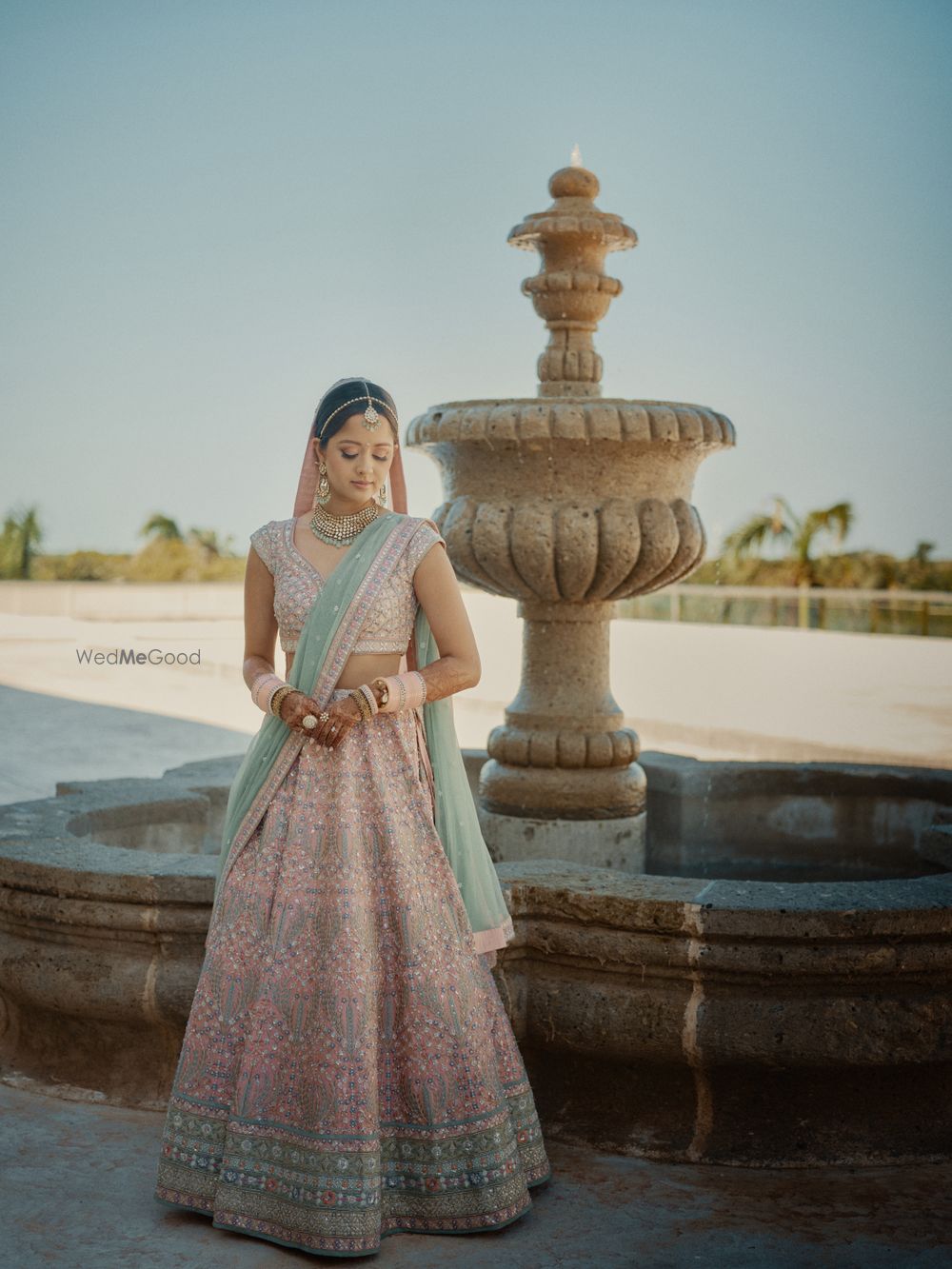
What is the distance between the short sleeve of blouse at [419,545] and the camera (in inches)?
111

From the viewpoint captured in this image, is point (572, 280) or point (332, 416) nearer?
point (332, 416)

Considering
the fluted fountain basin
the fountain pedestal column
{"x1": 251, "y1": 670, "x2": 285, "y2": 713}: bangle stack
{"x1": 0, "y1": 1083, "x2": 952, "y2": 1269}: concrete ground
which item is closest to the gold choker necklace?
{"x1": 251, "y1": 670, "x2": 285, "y2": 713}: bangle stack

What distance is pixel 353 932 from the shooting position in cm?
267

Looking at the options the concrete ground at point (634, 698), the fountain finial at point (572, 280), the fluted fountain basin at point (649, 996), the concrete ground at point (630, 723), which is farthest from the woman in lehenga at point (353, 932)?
the concrete ground at point (634, 698)

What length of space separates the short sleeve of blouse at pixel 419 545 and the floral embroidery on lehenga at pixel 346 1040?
0.31 m

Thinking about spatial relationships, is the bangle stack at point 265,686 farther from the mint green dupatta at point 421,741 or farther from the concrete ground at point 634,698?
the concrete ground at point 634,698

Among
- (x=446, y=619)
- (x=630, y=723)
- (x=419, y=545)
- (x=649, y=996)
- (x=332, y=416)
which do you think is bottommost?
(x=649, y=996)

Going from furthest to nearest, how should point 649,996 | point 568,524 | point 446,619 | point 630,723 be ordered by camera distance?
1. point 630,723
2. point 568,524
3. point 649,996
4. point 446,619

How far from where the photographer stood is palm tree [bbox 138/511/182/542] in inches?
1516

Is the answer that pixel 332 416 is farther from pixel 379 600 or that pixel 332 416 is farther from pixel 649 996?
pixel 649 996

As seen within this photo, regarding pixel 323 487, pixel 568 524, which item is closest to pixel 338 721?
pixel 323 487

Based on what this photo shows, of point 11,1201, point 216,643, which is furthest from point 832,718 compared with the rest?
point 216,643

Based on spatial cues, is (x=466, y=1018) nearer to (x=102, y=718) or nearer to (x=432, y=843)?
(x=432, y=843)

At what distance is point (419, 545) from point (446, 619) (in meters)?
0.16
